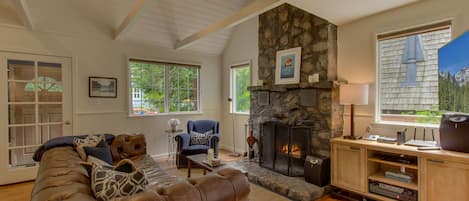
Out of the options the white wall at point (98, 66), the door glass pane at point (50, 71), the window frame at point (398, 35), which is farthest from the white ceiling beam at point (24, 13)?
the window frame at point (398, 35)

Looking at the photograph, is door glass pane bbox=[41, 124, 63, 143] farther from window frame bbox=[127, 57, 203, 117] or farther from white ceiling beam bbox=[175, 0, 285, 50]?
white ceiling beam bbox=[175, 0, 285, 50]

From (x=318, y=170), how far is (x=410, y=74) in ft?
5.40

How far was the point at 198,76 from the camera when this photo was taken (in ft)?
19.2

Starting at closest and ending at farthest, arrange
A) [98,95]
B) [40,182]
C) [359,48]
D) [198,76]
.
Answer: [40,182] < [359,48] < [98,95] < [198,76]

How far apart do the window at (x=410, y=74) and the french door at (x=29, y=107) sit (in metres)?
4.88

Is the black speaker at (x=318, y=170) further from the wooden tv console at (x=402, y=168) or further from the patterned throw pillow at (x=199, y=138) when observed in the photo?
the patterned throw pillow at (x=199, y=138)

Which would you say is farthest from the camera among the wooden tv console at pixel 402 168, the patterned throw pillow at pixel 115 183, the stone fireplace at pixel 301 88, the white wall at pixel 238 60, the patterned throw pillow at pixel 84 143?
the white wall at pixel 238 60

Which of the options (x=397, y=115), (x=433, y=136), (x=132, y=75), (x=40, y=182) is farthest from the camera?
(x=132, y=75)

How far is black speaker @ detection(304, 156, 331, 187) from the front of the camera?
128 inches

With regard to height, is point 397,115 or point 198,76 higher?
point 198,76

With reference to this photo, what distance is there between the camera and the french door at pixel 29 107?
12.0ft

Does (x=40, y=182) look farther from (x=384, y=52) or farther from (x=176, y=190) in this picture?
(x=384, y=52)

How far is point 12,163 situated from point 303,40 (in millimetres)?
4866

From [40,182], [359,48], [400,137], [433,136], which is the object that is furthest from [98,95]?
[433,136]
